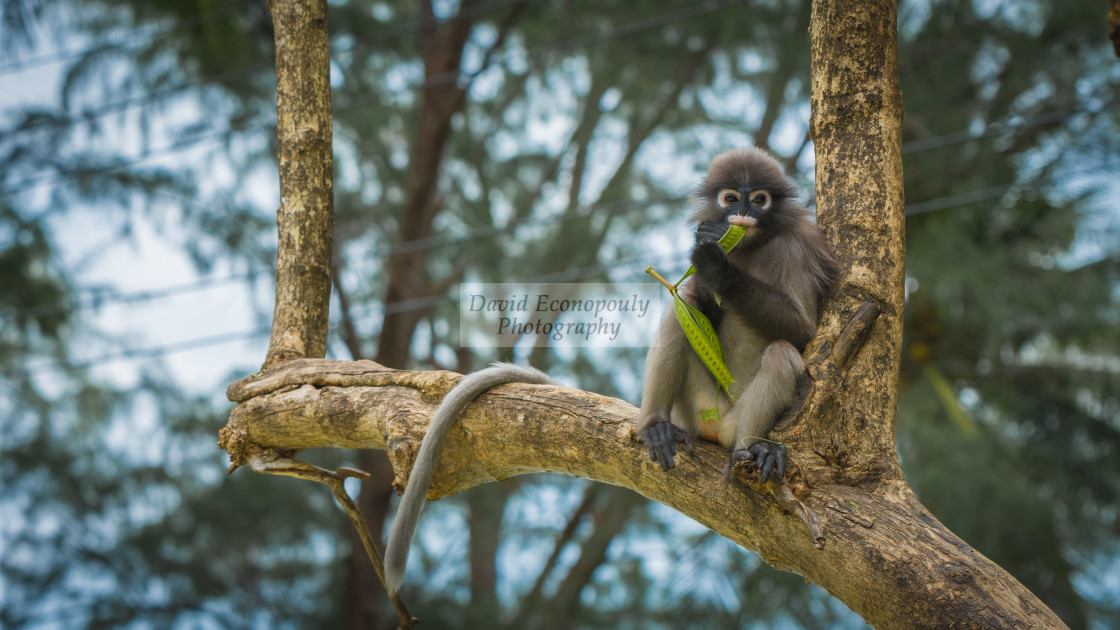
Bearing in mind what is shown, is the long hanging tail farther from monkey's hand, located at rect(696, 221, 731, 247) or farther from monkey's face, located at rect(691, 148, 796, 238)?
monkey's face, located at rect(691, 148, 796, 238)

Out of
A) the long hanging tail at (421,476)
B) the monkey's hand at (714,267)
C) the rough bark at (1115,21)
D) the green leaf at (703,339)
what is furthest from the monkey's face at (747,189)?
the rough bark at (1115,21)

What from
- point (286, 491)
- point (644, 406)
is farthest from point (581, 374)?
point (644, 406)

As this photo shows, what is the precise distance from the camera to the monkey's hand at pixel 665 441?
2.98m

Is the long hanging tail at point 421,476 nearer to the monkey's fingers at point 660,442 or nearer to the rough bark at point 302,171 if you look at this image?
the monkey's fingers at point 660,442

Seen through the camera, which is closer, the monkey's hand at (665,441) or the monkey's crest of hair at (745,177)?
the monkey's hand at (665,441)

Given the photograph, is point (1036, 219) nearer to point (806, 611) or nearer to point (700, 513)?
point (806, 611)

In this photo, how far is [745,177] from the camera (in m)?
3.61

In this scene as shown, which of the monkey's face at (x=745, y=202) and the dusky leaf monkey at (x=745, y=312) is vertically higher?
the monkey's face at (x=745, y=202)

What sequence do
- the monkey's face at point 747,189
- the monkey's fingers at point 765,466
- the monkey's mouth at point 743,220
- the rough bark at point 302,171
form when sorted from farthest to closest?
the rough bark at point 302,171, the monkey's face at point 747,189, the monkey's mouth at point 743,220, the monkey's fingers at point 765,466

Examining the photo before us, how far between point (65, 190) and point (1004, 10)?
9.84 meters

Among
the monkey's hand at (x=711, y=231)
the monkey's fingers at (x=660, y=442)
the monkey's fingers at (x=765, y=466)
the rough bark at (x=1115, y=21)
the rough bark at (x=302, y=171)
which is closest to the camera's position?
the rough bark at (x=1115, y=21)

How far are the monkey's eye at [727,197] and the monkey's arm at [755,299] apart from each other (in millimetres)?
491

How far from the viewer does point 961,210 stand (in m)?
8.60

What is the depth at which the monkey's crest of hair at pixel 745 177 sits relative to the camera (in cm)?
362
